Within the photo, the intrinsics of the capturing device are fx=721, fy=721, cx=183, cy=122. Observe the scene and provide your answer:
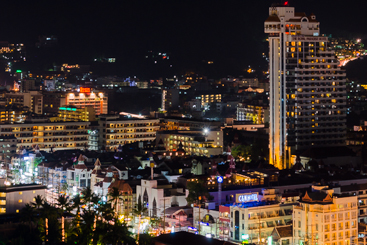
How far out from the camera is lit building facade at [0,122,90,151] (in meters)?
76.9

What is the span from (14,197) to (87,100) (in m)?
62.7

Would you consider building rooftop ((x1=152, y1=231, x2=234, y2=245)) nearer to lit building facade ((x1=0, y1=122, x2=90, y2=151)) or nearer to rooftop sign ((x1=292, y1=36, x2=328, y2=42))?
rooftop sign ((x1=292, y1=36, x2=328, y2=42))

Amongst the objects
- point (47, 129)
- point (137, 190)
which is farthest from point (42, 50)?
point (137, 190)

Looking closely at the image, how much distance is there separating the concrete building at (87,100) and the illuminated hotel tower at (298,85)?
50852 mm

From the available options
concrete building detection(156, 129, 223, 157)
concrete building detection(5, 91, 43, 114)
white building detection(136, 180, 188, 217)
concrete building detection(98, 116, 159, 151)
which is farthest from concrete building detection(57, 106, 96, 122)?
white building detection(136, 180, 188, 217)

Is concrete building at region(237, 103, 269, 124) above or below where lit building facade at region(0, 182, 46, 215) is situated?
above

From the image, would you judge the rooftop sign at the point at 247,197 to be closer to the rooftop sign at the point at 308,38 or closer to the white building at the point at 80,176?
the white building at the point at 80,176

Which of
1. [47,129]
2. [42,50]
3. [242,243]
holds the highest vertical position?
[42,50]

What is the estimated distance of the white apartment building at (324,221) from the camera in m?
34.7

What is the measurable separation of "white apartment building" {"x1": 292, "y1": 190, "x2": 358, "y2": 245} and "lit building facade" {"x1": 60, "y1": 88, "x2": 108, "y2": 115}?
73.8 m

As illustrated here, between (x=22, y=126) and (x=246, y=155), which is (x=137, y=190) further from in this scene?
(x=22, y=126)

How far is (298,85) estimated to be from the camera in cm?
5981

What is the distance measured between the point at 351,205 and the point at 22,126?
48602 mm

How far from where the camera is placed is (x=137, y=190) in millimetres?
45250
